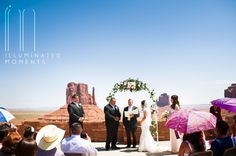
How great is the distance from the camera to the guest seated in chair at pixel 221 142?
409 centimetres

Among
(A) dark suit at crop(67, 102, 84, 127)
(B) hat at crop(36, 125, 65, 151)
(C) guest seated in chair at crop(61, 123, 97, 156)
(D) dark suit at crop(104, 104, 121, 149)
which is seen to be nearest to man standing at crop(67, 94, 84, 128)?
(A) dark suit at crop(67, 102, 84, 127)

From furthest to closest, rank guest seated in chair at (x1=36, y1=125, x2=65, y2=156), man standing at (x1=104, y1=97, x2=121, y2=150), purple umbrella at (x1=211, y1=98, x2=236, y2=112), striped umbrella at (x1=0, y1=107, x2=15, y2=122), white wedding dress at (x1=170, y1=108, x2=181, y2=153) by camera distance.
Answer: man standing at (x1=104, y1=97, x2=121, y2=150)
white wedding dress at (x1=170, y1=108, x2=181, y2=153)
striped umbrella at (x1=0, y1=107, x2=15, y2=122)
purple umbrella at (x1=211, y1=98, x2=236, y2=112)
guest seated in chair at (x1=36, y1=125, x2=65, y2=156)

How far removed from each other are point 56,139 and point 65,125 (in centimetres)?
974

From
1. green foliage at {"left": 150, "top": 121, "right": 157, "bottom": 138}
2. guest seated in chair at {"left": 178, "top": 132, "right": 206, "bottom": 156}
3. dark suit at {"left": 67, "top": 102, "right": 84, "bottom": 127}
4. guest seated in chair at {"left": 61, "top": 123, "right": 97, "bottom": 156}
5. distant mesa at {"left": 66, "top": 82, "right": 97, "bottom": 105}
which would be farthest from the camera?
distant mesa at {"left": 66, "top": 82, "right": 97, "bottom": 105}

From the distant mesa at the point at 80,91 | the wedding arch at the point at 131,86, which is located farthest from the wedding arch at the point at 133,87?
the distant mesa at the point at 80,91

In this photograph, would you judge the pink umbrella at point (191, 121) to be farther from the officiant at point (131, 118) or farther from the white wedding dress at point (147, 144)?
the officiant at point (131, 118)

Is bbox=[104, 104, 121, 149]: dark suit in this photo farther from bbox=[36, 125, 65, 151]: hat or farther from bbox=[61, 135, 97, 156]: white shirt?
bbox=[36, 125, 65, 151]: hat

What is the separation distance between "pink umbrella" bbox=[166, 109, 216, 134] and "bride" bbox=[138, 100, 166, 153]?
16.3ft

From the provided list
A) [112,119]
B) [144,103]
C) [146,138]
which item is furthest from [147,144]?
[112,119]

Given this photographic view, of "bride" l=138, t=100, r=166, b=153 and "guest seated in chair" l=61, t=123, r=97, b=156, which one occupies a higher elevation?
"guest seated in chair" l=61, t=123, r=97, b=156

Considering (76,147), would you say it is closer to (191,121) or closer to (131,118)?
(191,121)

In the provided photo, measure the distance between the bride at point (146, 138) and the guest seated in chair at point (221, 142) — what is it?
5.66m

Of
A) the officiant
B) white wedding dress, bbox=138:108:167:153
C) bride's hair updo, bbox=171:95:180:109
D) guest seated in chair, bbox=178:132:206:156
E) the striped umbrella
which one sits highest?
bride's hair updo, bbox=171:95:180:109

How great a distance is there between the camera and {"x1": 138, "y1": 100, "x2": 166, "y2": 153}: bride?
32.0ft
